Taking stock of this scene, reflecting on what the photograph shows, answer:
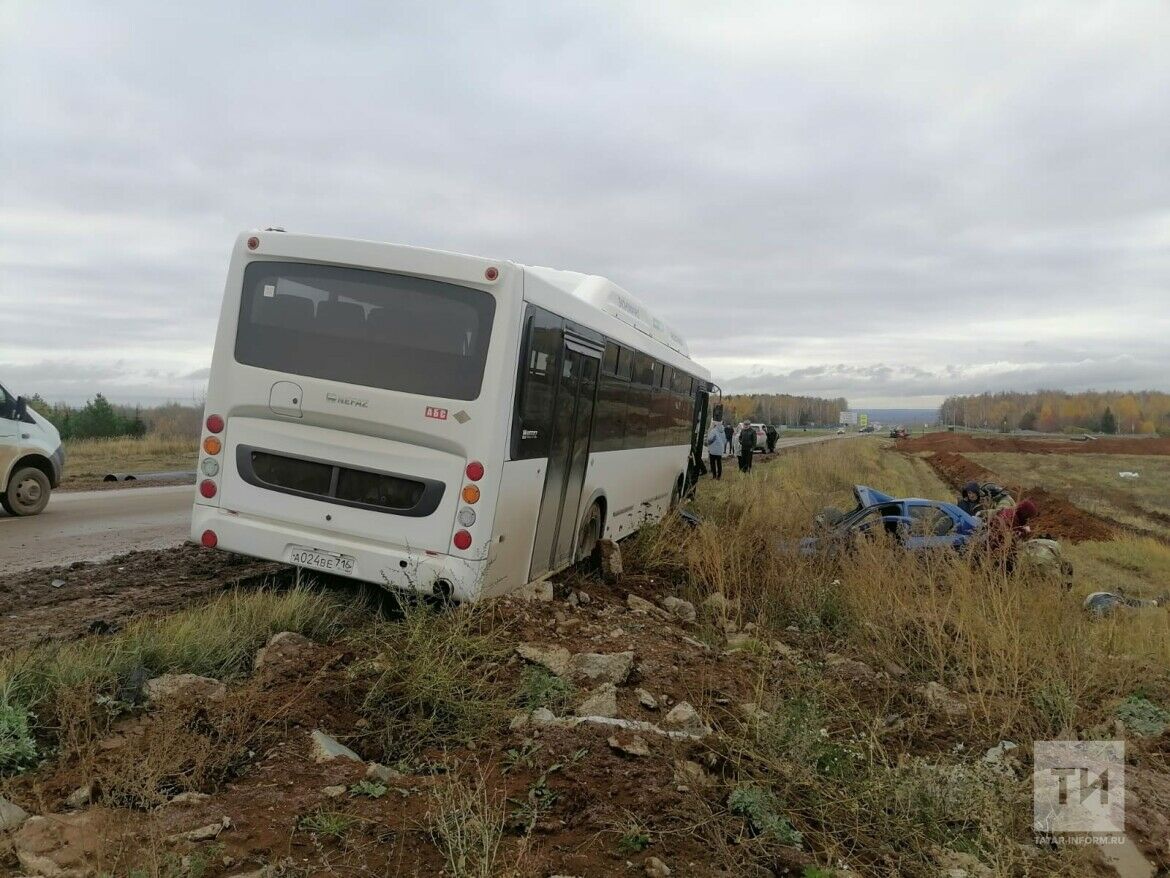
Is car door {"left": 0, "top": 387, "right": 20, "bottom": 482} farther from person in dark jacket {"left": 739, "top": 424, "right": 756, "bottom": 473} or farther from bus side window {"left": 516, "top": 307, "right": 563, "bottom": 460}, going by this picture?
person in dark jacket {"left": 739, "top": 424, "right": 756, "bottom": 473}

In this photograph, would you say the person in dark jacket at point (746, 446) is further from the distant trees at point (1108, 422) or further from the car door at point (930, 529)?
the distant trees at point (1108, 422)

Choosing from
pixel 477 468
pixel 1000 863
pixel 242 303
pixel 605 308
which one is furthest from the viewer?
pixel 605 308

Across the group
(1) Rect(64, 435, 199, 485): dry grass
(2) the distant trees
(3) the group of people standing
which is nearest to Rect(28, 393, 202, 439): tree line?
(1) Rect(64, 435, 199, 485): dry grass

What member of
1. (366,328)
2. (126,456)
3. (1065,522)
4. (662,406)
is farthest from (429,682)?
(126,456)

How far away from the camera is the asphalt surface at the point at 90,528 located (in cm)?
978

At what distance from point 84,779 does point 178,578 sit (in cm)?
504

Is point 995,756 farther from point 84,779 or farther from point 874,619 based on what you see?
point 84,779

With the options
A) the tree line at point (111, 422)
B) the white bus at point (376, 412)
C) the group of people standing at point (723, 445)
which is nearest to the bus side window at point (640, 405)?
the white bus at point (376, 412)

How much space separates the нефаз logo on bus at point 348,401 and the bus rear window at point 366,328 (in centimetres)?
13

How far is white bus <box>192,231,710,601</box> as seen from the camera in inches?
261

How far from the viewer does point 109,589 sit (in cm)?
794

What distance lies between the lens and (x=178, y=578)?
855 centimetres

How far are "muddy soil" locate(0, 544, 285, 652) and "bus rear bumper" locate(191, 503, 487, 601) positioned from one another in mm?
829

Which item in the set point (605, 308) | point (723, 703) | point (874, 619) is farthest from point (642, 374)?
point (723, 703)
